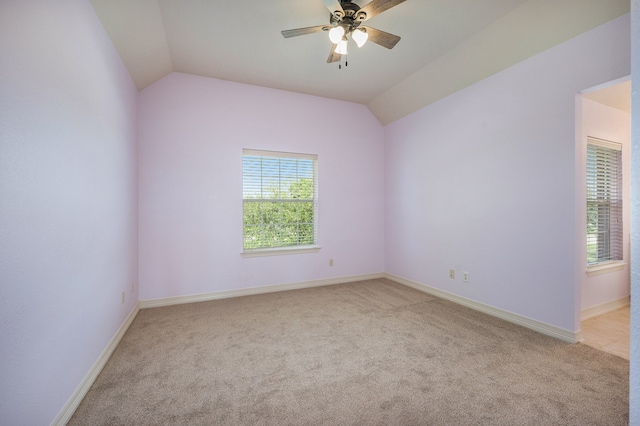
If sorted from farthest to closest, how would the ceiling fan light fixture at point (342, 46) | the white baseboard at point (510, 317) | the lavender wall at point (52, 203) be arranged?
1. the white baseboard at point (510, 317)
2. the ceiling fan light fixture at point (342, 46)
3. the lavender wall at point (52, 203)

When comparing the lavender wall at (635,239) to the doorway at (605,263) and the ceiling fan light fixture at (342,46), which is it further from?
the doorway at (605,263)

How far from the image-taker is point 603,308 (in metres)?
3.22

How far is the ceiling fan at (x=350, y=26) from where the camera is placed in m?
2.14

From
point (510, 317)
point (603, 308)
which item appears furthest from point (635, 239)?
point (603, 308)

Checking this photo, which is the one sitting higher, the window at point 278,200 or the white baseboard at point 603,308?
the window at point 278,200

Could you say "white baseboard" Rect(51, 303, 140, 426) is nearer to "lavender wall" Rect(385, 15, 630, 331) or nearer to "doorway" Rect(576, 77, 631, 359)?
"lavender wall" Rect(385, 15, 630, 331)

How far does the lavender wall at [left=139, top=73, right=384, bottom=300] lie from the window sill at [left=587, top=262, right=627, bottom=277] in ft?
9.13

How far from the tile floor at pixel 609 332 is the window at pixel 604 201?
22.9 inches

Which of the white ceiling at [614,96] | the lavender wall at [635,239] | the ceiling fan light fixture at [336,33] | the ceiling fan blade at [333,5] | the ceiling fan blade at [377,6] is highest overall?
the ceiling fan blade at [333,5]

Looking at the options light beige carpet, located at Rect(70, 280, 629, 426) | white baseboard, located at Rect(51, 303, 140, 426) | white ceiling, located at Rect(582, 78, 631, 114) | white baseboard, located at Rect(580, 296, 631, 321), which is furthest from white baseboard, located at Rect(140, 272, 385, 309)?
white ceiling, located at Rect(582, 78, 631, 114)

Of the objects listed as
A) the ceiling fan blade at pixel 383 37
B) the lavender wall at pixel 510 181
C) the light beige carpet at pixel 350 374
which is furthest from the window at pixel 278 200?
the ceiling fan blade at pixel 383 37

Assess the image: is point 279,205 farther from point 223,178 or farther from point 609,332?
point 609,332

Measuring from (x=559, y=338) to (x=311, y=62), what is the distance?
3.79 meters

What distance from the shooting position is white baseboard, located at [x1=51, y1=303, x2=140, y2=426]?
1618mm
